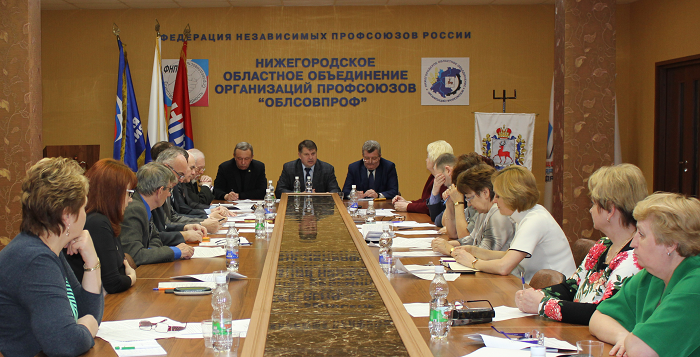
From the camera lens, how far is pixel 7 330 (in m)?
1.83

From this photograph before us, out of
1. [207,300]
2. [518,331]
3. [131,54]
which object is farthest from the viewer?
[131,54]

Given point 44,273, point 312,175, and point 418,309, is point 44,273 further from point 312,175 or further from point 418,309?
point 312,175

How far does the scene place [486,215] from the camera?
12.5 feet

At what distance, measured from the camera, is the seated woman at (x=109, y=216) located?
2.56 metres

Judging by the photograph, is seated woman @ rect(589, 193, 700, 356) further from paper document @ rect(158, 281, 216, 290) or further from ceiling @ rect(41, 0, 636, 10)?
ceiling @ rect(41, 0, 636, 10)

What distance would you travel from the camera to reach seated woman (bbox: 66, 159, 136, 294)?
8.41ft

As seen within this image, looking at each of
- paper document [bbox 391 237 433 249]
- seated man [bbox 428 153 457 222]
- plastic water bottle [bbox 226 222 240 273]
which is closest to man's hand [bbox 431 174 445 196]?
seated man [bbox 428 153 457 222]

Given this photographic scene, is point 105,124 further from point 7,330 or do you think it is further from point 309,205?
point 7,330

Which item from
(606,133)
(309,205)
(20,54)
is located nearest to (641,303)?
(309,205)

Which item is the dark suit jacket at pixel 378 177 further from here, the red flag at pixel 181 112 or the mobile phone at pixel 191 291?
the mobile phone at pixel 191 291

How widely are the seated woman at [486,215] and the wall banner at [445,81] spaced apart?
4.85 m

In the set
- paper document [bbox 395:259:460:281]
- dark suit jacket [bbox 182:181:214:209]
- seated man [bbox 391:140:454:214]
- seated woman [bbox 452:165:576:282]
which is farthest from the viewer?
dark suit jacket [bbox 182:181:214:209]

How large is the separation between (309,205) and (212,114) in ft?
11.0

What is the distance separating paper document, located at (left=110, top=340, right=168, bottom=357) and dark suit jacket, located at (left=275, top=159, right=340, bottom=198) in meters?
5.33
